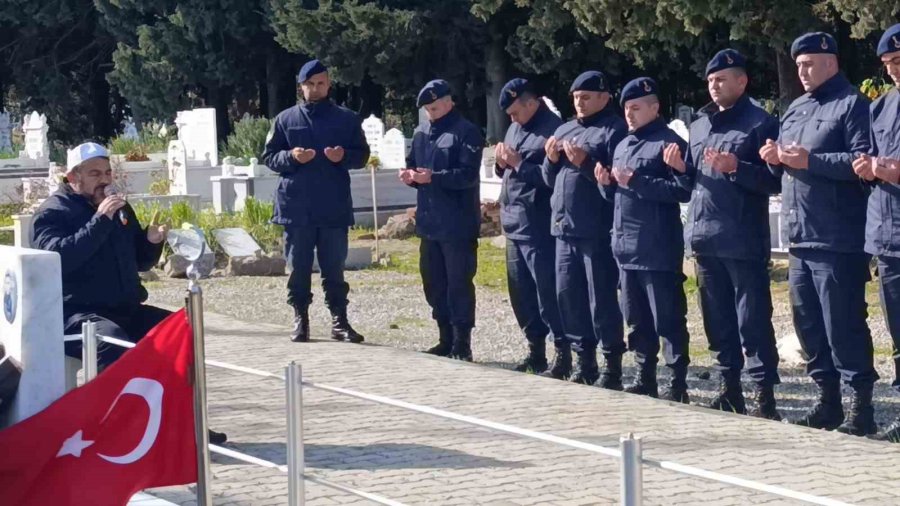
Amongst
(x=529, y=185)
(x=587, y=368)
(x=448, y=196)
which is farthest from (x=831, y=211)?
(x=448, y=196)

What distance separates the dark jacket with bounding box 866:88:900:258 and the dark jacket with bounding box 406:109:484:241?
341 cm

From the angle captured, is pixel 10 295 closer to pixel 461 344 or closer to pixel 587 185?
pixel 587 185

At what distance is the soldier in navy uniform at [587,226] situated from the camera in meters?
9.05

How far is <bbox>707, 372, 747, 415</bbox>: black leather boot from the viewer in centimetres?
829

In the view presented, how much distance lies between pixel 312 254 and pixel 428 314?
3620 mm

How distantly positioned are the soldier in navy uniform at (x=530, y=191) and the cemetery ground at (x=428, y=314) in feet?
2.64

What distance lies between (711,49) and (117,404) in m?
24.0

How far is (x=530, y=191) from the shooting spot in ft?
31.6

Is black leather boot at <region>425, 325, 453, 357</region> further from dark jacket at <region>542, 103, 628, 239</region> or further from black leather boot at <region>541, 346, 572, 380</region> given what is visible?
dark jacket at <region>542, 103, 628, 239</region>

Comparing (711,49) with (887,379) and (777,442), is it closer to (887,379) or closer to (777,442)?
(887,379)

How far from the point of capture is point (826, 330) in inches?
299

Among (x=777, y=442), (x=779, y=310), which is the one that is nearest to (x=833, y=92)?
(x=777, y=442)

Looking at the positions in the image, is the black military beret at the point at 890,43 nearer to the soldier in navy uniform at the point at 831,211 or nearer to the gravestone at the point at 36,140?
the soldier in navy uniform at the point at 831,211

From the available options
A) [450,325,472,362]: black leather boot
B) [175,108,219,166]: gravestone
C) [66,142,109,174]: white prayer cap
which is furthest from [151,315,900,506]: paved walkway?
[175,108,219,166]: gravestone
